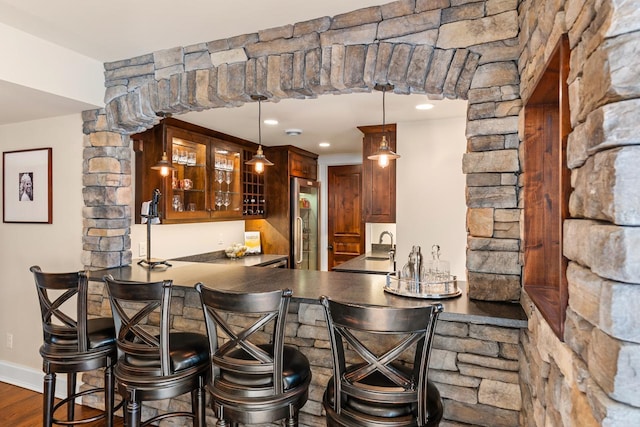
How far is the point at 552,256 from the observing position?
163 cm

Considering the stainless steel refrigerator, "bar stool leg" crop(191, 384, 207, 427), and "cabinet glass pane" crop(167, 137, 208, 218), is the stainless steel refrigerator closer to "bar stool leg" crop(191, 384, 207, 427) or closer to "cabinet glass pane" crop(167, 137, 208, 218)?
"cabinet glass pane" crop(167, 137, 208, 218)

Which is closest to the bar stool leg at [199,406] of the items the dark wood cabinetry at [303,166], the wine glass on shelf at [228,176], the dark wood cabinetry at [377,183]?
the dark wood cabinetry at [377,183]

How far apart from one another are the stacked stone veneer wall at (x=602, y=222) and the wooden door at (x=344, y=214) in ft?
18.3

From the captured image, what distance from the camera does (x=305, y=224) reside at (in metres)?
6.06

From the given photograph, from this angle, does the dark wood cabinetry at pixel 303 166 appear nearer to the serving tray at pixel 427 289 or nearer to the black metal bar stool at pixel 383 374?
the serving tray at pixel 427 289

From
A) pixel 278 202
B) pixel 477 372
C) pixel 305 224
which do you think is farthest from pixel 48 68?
pixel 305 224

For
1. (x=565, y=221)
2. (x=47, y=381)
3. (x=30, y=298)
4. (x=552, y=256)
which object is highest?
(x=565, y=221)

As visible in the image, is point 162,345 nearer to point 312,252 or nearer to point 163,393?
point 163,393

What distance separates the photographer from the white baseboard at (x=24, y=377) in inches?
122

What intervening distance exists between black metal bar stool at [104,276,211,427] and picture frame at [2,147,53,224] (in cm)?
184

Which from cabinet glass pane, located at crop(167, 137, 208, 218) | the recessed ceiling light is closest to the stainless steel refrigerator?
cabinet glass pane, located at crop(167, 137, 208, 218)

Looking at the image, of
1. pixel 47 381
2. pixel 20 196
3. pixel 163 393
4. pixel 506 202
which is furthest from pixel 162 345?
pixel 20 196

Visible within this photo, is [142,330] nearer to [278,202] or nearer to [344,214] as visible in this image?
[278,202]

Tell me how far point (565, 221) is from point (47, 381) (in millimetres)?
2632
